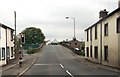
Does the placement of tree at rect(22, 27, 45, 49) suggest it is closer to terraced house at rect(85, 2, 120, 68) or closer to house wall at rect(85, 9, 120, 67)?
terraced house at rect(85, 2, 120, 68)

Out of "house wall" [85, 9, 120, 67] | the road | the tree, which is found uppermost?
the tree

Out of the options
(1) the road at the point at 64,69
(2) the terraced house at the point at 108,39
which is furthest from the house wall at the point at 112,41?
(1) the road at the point at 64,69

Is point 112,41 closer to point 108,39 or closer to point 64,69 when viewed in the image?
point 108,39

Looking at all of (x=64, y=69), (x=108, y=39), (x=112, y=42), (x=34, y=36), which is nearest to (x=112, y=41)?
(x=112, y=42)

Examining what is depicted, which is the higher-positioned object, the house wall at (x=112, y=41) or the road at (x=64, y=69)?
the house wall at (x=112, y=41)

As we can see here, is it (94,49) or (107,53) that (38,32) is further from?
(107,53)

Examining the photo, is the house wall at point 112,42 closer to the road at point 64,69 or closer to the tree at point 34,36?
the road at point 64,69

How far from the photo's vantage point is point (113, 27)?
3036cm

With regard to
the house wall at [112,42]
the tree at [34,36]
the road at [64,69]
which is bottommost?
the road at [64,69]

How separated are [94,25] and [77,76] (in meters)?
23.5

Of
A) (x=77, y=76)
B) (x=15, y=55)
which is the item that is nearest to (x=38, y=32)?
(x=15, y=55)

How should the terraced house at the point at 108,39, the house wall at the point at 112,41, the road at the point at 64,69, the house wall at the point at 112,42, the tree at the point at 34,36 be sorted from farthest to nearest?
the tree at the point at 34,36
the house wall at the point at 112,41
the terraced house at the point at 108,39
the house wall at the point at 112,42
the road at the point at 64,69

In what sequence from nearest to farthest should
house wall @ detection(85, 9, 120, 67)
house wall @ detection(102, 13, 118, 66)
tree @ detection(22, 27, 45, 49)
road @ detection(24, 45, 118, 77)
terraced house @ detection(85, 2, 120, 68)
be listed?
road @ detection(24, 45, 118, 77), house wall @ detection(85, 9, 120, 67), terraced house @ detection(85, 2, 120, 68), house wall @ detection(102, 13, 118, 66), tree @ detection(22, 27, 45, 49)

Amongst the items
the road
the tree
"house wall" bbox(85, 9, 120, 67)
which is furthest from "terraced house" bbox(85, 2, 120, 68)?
the tree
